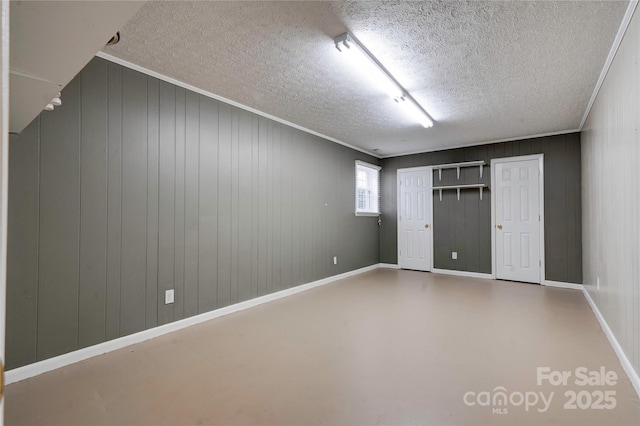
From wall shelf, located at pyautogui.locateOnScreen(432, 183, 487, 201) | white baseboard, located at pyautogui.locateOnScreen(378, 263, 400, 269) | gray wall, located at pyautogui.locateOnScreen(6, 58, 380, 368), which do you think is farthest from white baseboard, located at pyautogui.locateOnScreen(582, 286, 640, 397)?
gray wall, located at pyautogui.locateOnScreen(6, 58, 380, 368)

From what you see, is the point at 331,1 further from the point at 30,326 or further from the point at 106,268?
the point at 30,326

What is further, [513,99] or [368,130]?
[368,130]

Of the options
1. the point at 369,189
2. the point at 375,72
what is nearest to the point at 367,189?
the point at 369,189

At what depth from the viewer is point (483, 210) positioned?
5.52m

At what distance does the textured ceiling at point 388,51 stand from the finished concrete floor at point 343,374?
2.39 meters

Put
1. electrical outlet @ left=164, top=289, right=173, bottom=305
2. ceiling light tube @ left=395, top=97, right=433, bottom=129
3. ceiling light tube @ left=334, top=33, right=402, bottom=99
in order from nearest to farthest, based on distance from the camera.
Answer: ceiling light tube @ left=334, top=33, right=402, bottom=99 → electrical outlet @ left=164, top=289, right=173, bottom=305 → ceiling light tube @ left=395, top=97, right=433, bottom=129

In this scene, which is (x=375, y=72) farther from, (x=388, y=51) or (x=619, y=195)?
(x=619, y=195)

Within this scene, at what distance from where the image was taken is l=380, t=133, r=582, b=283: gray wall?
4762 millimetres

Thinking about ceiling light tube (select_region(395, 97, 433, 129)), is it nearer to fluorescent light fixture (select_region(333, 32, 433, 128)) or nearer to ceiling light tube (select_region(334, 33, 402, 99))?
fluorescent light fixture (select_region(333, 32, 433, 128))

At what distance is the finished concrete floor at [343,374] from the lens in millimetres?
1724

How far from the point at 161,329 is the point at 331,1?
298cm

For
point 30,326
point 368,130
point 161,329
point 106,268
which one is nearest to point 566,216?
point 368,130

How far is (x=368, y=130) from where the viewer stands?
477cm

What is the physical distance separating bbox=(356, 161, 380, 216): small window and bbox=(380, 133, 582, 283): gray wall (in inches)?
6.9
